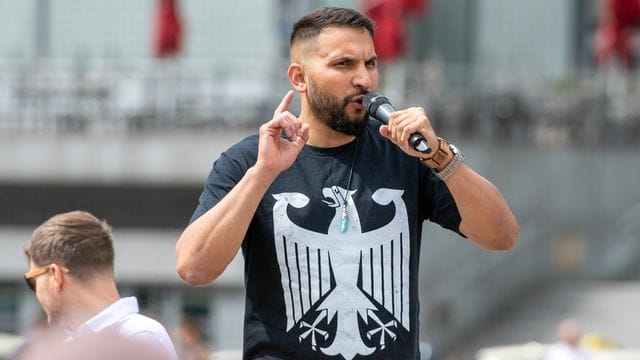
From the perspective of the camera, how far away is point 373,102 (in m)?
4.47

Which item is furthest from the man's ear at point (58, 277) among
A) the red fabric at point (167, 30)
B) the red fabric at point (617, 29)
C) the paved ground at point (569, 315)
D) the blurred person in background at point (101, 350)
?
the red fabric at point (617, 29)

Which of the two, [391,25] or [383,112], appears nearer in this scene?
[383,112]

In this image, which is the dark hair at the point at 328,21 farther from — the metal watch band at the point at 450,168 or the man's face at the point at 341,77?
the metal watch band at the point at 450,168

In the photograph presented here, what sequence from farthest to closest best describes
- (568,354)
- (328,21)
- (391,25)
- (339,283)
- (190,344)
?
(391,25)
(190,344)
(568,354)
(328,21)
(339,283)

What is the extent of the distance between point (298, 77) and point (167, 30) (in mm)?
18983

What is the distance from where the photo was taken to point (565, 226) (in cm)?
2308

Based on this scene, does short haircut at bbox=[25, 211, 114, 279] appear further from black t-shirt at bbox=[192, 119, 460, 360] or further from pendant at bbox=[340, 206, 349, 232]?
pendant at bbox=[340, 206, 349, 232]

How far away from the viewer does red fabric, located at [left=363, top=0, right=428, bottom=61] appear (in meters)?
22.5

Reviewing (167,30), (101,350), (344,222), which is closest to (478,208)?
(344,222)

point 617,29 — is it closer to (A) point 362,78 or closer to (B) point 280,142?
(A) point 362,78

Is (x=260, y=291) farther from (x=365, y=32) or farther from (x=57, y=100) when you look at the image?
(x=57, y=100)

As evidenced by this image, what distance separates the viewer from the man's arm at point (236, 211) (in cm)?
439

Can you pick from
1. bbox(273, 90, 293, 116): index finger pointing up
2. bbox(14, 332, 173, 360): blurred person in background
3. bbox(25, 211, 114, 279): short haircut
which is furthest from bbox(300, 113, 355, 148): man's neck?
bbox(14, 332, 173, 360): blurred person in background

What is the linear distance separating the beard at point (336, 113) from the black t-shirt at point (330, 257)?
0.28 ft
